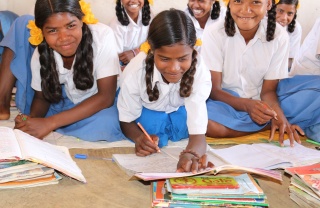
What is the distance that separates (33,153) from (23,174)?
0.08 m

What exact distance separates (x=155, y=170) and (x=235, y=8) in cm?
105

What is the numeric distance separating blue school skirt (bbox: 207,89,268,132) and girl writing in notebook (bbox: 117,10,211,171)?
18cm

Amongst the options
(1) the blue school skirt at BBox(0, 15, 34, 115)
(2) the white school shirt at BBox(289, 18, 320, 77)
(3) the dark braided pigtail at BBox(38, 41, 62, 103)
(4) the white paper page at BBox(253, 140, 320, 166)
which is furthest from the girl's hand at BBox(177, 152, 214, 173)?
(2) the white school shirt at BBox(289, 18, 320, 77)

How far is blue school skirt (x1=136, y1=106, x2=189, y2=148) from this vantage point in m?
2.15

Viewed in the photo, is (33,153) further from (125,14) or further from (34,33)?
(125,14)

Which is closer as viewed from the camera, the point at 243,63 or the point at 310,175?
the point at 310,175

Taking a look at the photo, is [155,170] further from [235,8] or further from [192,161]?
[235,8]

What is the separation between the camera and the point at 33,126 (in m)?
2.04

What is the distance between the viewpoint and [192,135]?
1934 mm

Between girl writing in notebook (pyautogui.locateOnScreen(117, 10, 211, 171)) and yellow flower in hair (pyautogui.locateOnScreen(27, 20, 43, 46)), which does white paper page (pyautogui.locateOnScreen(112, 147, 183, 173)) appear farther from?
yellow flower in hair (pyautogui.locateOnScreen(27, 20, 43, 46))

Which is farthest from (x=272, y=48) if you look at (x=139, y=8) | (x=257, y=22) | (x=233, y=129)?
(x=139, y=8)

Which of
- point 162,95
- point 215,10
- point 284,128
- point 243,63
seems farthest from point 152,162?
point 215,10

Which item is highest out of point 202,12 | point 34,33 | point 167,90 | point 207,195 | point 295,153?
point 34,33

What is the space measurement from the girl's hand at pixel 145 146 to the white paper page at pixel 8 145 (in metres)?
0.50
